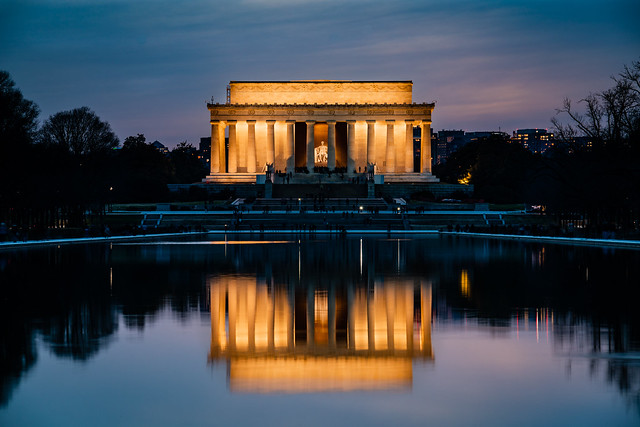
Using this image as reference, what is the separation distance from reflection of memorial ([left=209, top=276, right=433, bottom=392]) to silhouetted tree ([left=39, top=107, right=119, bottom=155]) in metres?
65.5

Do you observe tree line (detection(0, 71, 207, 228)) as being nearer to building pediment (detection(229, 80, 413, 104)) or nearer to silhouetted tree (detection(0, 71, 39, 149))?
silhouetted tree (detection(0, 71, 39, 149))

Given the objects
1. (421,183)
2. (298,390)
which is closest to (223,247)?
(298,390)

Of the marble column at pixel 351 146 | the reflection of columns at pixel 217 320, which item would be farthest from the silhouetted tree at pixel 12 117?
the marble column at pixel 351 146

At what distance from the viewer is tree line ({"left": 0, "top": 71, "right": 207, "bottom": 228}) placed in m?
58.8

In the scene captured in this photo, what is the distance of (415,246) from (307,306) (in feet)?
91.7

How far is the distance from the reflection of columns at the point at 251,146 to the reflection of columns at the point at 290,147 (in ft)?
14.1

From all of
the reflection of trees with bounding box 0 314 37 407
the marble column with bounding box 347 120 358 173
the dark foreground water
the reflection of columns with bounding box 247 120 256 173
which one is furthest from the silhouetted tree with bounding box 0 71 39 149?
the marble column with bounding box 347 120 358 173

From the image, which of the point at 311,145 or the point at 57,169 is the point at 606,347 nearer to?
the point at 57,169

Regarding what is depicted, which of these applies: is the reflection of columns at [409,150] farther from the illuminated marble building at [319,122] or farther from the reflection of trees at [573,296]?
the reflection of trees at [573,296]

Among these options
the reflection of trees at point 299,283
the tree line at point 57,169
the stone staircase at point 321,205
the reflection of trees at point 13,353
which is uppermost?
the tree line at point 57,169

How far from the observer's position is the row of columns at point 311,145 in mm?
112312

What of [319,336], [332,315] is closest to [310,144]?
[332,315]

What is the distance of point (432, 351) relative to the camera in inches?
569

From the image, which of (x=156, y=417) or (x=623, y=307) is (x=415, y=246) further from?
(x=156, y=417)
